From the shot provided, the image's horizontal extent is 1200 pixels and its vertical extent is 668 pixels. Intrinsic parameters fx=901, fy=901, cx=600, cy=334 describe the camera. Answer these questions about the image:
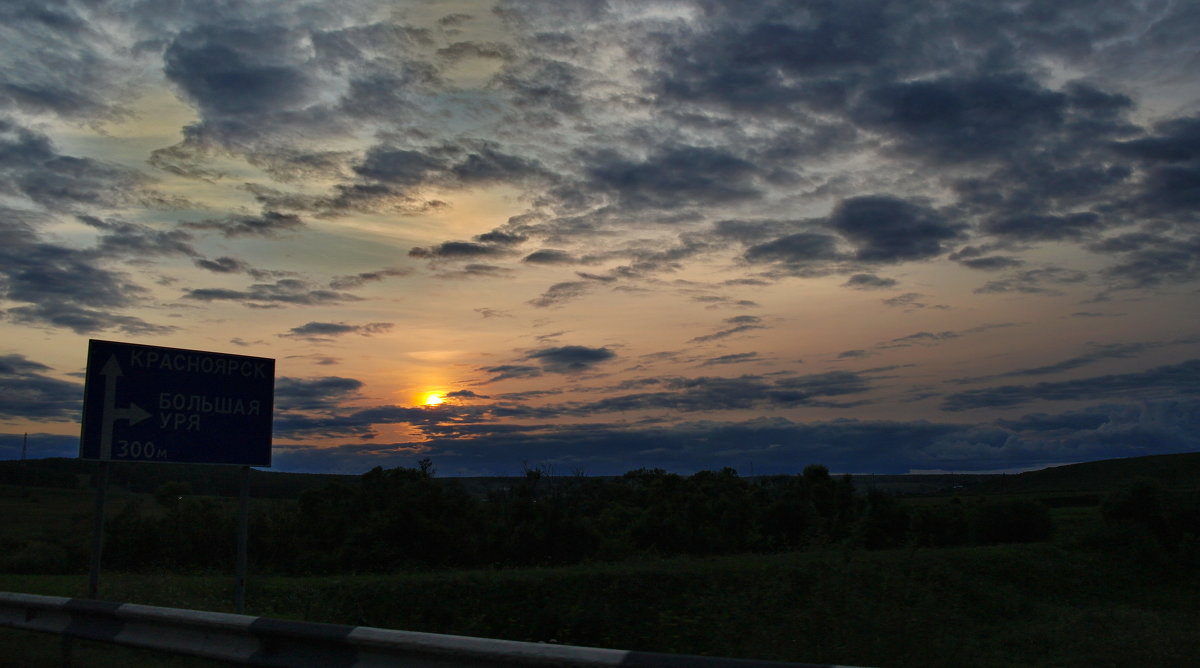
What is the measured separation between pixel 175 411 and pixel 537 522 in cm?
4249

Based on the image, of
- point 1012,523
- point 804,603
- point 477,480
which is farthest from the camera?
point 477,480

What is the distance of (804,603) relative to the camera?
1596 centimetres

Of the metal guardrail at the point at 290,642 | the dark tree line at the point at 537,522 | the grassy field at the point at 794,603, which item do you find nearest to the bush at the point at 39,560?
the grassy field at the point at 794,603

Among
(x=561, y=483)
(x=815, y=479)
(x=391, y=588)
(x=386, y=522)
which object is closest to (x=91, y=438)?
(x=391, y=588)

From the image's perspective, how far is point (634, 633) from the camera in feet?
117

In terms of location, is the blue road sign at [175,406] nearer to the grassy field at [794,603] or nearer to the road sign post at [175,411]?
the road sign post at [175,411]

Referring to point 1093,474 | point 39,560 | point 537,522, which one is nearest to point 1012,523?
point 537,522

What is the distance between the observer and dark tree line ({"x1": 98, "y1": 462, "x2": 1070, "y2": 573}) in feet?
149

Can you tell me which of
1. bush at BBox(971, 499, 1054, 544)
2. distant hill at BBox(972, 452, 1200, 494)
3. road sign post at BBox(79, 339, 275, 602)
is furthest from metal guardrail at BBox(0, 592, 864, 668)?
distant hill at BBox(972, 452, 1200, 494)

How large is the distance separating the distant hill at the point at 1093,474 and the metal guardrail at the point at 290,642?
145 meters

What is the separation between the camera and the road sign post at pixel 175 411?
11344 mm

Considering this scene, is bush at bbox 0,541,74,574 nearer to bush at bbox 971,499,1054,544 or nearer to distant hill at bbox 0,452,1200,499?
distant hill at bbox 0,452,1200,499

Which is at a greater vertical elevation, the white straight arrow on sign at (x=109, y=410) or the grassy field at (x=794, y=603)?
the white straight arrow on sign at (x=109, y=410)

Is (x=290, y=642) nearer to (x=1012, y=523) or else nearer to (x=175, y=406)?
(x=175, y=406)
